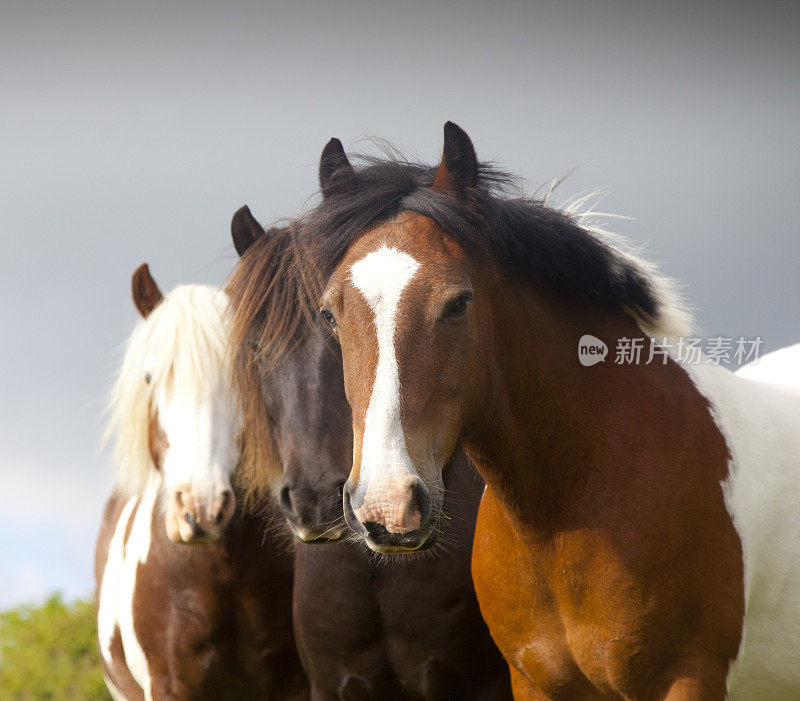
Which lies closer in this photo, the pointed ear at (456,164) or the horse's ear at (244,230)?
the pointed ear at (456,164)

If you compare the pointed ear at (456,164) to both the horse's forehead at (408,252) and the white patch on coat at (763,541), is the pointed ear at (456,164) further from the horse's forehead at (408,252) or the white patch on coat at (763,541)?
the white patch on coat at (763,541)

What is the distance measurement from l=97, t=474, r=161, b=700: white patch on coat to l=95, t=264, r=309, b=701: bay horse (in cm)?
1

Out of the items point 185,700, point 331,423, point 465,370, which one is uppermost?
point 465,370

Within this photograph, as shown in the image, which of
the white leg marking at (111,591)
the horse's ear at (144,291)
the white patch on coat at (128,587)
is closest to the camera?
the white patch on coat at (128,587)

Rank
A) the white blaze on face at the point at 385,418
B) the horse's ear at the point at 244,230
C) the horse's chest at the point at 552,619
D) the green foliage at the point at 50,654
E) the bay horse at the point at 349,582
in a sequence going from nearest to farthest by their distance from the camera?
the white blaze on face at the point at 385,418 → the horse's chest at the point at 552,619 → the bay horse at the point at 349,582 → the horse's ear at the point at 244,230 → the green foliage at the point at 50,654

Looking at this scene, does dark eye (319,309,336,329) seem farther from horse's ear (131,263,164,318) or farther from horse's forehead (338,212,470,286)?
horse's ear (131,263,164,318)

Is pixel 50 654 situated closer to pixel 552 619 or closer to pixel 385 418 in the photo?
pixel 552 619

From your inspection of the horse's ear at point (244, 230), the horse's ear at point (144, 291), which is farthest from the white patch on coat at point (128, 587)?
the horse's ear at point (244, 230)

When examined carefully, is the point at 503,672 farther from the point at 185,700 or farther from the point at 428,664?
the point at 185,700

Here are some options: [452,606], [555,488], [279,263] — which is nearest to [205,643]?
[452,606]

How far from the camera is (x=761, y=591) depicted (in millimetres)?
3008

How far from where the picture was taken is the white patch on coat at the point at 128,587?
4.84 meters

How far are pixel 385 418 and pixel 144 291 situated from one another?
3.10 m

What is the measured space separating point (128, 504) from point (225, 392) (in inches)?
76.8
